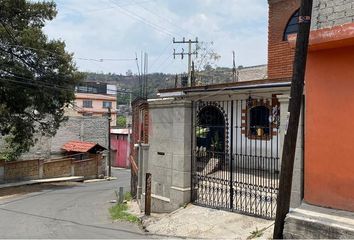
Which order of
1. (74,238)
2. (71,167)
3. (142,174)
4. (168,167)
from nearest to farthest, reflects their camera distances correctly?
(74,238)
(168,167)
(142,174)
(71,167)

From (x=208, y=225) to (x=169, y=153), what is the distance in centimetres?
318

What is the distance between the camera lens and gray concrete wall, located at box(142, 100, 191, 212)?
485 inches

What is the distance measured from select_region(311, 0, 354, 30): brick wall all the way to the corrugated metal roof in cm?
3588

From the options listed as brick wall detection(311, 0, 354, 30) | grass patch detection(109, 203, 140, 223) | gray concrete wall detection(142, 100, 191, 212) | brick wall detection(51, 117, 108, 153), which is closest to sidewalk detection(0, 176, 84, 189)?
brick wall detection(51, 117, 108, 153)

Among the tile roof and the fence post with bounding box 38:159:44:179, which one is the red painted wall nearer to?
the fence post with bounding box 38:159:44:179

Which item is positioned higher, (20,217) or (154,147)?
(154,147)

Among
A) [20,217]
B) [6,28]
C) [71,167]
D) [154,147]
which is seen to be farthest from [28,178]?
[154,147]

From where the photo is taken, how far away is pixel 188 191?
40.3ft

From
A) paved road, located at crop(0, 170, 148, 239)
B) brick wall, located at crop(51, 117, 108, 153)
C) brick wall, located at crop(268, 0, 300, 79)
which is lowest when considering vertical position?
paved road, located at crop(0, 170, 148, 239)

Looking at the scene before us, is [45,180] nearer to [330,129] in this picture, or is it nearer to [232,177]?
[232,177]

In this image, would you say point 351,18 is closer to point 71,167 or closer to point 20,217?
point 20,217

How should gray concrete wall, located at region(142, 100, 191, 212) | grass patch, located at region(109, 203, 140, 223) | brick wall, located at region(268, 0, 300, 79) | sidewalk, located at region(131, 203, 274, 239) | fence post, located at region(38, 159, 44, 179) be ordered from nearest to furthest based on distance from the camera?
sidewalk, located at region(131, 203, 274, 239)
gray concrete wall, located at region(142, 100, 191, 212)
grass patch, located at region(109, 203, 140, 223)
brick wall, located at region(268, 0, 300, 79)
fence post, located at region(38, 159, 44, 179)

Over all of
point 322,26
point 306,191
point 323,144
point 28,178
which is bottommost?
point 28,178

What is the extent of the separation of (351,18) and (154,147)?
25.1ft
